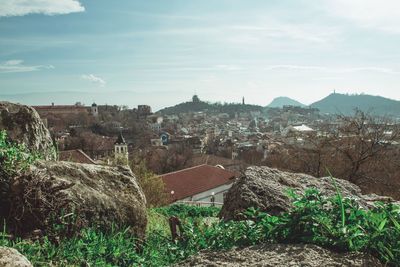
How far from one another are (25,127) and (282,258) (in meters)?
3.76

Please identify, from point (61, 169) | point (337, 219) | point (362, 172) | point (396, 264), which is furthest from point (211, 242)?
point (362, 172)

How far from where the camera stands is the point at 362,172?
1862 centimetres

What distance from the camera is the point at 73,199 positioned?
381 centimetres

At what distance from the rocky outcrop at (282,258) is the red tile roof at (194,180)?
27.7 m

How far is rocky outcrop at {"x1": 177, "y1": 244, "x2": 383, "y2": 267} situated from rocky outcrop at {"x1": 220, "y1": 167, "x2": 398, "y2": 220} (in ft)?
6.69

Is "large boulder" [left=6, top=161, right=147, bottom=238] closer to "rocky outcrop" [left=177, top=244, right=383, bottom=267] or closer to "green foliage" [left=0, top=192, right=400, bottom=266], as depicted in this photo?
"green foliage" [left=0, top=192, right=400, bottom=266]

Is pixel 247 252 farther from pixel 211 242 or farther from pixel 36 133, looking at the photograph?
pixel 36 133

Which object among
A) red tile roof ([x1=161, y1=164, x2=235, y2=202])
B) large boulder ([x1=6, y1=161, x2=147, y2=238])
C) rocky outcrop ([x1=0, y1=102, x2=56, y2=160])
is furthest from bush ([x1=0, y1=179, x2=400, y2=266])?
red tile roof ([x1=161, y1=164, x2=235, y2=202])

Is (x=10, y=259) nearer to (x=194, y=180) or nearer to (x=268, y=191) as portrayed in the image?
(x=268, y=191)

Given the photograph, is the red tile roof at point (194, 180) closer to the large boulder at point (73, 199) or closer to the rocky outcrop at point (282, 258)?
the large boulder at point (73, 199)

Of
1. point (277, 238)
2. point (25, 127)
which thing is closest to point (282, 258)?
point (277, 238)

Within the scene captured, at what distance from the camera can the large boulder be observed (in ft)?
11.9

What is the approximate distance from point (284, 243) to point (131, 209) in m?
2.02

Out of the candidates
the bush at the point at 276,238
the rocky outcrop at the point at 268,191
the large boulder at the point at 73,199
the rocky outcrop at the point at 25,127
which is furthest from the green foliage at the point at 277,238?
the rocky outcrop at the point at 25,127
